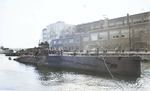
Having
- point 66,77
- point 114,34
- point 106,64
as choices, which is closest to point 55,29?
point 114,34

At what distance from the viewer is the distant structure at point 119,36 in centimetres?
4683

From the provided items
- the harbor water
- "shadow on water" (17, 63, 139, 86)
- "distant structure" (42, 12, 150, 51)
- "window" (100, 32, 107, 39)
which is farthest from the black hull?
"window" (100, 32, 107, 39)

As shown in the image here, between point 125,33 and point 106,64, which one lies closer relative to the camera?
point 106,64

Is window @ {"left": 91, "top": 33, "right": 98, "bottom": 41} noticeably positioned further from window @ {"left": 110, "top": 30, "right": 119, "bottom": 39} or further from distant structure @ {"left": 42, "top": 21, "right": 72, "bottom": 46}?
distant structure @ {"left": 42, "top": 21, "right": 72, "bottom": 46}

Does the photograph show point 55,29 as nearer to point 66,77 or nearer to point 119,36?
point 119,36

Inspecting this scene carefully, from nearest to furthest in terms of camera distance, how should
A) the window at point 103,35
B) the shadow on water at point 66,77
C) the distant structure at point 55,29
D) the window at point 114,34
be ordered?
the shadow on water at point 66,77 < the window at point 114,34 < the window at point 103,35 < the distant structure at point 55,29

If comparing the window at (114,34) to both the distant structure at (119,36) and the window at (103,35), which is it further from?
the window at (103,35)

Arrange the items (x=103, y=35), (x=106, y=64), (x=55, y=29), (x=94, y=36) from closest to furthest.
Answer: (x=106, y=64)
(x=103, y=35)
(x=94, y=36)
(x=55, y=29)

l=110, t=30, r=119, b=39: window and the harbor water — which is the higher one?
l=110, t=30, r=119, b=39: window

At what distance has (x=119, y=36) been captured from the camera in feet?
171

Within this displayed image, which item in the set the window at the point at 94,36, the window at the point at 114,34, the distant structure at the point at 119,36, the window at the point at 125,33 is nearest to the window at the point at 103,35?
the distant structure at the point at 119,36

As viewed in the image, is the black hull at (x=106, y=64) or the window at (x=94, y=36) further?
the window at (x=94, y=36)

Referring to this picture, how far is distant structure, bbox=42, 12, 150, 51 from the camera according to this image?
4683 centimetres

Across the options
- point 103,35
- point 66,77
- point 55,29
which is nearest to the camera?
point 66,77
